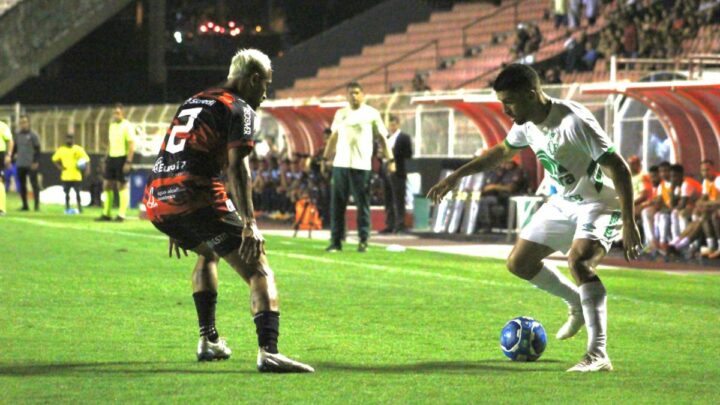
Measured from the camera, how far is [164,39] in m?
58.2

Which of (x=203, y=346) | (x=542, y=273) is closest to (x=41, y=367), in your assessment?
(x=203, y=346)

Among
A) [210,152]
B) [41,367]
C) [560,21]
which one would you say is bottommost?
[41,367]

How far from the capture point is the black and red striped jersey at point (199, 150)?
28.7 ft

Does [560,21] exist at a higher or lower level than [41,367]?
higher

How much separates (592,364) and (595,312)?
1.06ft

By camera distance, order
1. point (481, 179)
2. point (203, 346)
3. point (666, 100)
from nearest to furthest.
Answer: point (203, 346) < point (666, 100) < point (481, 179)

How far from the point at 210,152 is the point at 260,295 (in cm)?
86

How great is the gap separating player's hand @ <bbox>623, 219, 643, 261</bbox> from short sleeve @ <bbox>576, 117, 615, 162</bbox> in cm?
45

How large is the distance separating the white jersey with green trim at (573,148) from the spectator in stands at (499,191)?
48.6 feet

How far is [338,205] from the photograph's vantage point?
2028cm

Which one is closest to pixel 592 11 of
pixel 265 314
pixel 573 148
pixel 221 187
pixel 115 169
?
pixel 115 169

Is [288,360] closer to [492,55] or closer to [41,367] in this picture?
[41,367]

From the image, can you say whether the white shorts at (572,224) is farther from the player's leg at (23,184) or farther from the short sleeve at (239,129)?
the player's leg at (23,184)

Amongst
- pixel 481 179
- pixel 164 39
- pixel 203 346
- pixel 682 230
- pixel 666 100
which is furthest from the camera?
pixel 164 39
